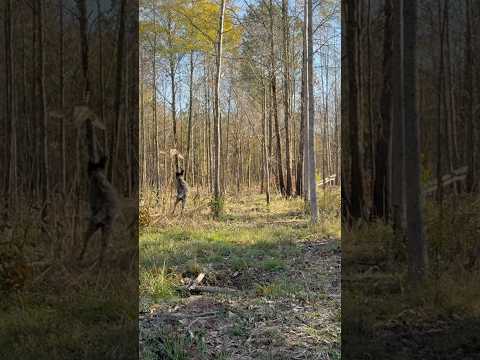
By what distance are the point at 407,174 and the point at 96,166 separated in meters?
1.37

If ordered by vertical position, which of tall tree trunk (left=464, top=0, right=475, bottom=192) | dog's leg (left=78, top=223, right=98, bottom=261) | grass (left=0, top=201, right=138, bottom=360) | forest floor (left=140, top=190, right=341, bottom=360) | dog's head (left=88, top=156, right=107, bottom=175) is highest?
tall tree trunk (left=464, top=0, right=475, bottom=192)

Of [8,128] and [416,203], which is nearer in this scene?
[416,203]

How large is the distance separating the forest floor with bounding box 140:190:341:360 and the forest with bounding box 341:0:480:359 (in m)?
1.41

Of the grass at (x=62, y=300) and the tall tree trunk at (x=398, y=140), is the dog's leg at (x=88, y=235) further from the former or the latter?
the tall tree trunk at (x=398, y=140)

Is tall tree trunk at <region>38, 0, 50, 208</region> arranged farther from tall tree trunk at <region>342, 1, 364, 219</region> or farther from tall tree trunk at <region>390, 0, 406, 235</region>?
tall tree trunk at <region>390, 0, 406, 235</region>

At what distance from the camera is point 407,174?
5.68 feet

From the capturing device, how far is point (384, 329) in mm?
1696

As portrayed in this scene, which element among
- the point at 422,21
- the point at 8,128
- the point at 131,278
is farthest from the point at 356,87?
the point at 8,128

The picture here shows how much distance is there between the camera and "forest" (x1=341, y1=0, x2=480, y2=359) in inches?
66.6

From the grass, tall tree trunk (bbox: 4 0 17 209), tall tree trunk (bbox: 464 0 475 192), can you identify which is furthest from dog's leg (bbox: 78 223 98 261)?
tall tree trunk (bbox: 464 0 475 192)

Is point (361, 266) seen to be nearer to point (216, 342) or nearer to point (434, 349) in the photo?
point (434, 349)

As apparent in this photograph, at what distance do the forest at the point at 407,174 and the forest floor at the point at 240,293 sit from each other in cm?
141

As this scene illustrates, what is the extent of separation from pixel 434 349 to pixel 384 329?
207mm

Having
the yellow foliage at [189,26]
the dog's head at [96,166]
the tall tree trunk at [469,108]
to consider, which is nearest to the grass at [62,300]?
the dog's head at [96,166]
